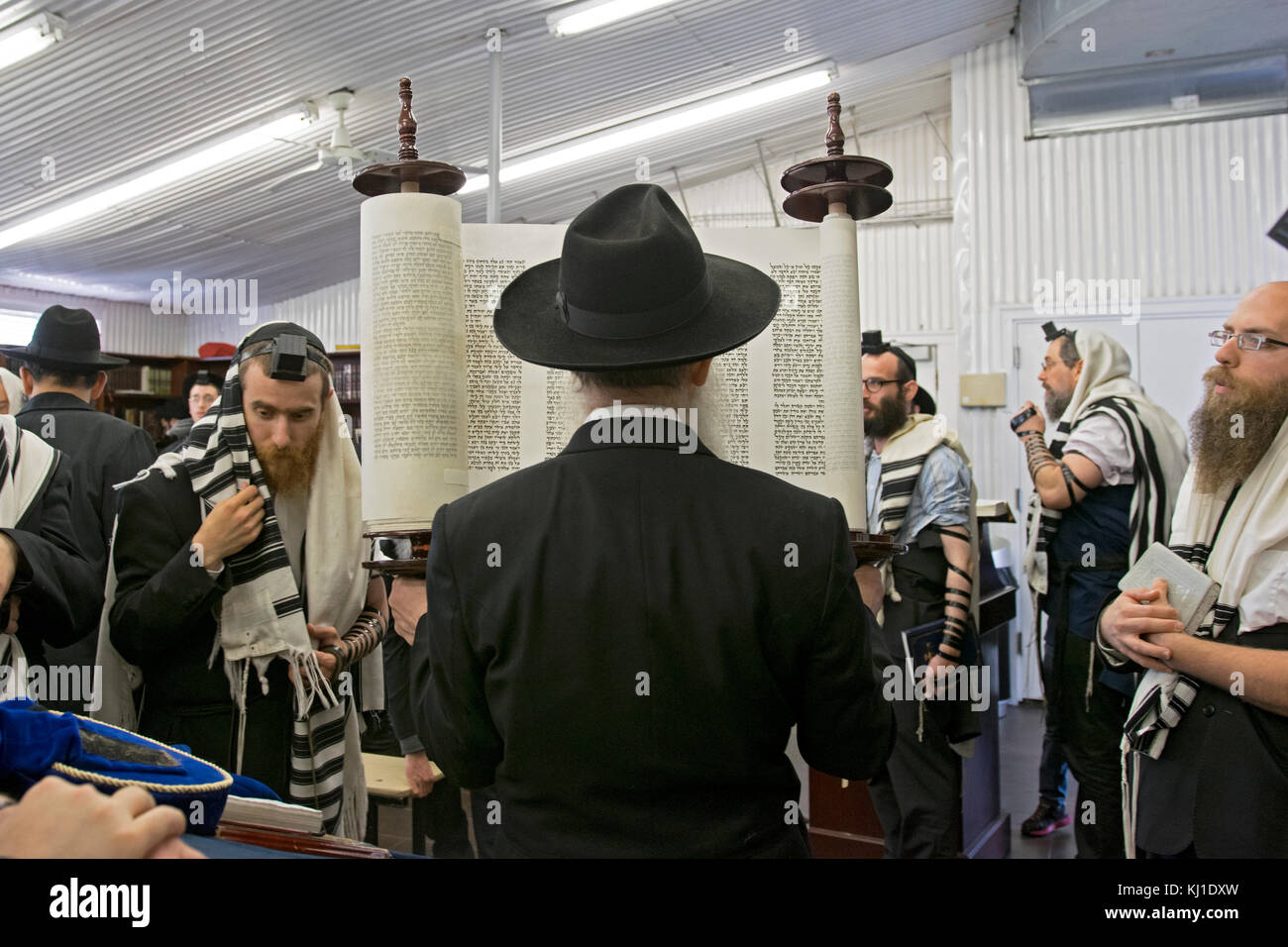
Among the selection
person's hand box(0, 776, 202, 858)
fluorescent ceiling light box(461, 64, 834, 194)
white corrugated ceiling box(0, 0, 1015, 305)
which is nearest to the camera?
person's hand box(0, 776, 202, 858)

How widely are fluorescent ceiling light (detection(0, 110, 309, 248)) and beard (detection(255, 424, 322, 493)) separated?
20.7ft

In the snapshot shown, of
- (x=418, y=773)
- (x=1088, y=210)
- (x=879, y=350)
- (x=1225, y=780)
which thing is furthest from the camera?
(x=1088, y=210)

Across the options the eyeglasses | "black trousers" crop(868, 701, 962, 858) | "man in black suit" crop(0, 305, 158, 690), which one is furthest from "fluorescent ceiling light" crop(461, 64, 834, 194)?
the eyeglasses

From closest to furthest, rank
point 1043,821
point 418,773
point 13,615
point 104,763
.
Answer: point 104,763 < point 13,615 < point 418,773 < point 1043,821

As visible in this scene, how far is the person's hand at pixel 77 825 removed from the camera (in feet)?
Result: 3.09

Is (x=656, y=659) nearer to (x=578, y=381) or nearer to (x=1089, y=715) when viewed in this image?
(x=578, y=381)

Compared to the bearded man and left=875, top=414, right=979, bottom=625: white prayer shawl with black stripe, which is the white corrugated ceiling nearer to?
left=875, top=414, right=979, bottom=625: white prayer shawl with black stripe

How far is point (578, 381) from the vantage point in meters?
1.62

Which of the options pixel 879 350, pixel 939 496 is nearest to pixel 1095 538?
pixel 939 496

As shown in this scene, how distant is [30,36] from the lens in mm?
6172

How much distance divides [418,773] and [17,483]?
1.32 meters

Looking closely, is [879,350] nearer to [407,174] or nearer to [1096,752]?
[1096,752]

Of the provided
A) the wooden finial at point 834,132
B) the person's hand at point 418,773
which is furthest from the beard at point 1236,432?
the person's hand at point 418,773

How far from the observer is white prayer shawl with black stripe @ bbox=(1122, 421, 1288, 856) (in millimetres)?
1990
